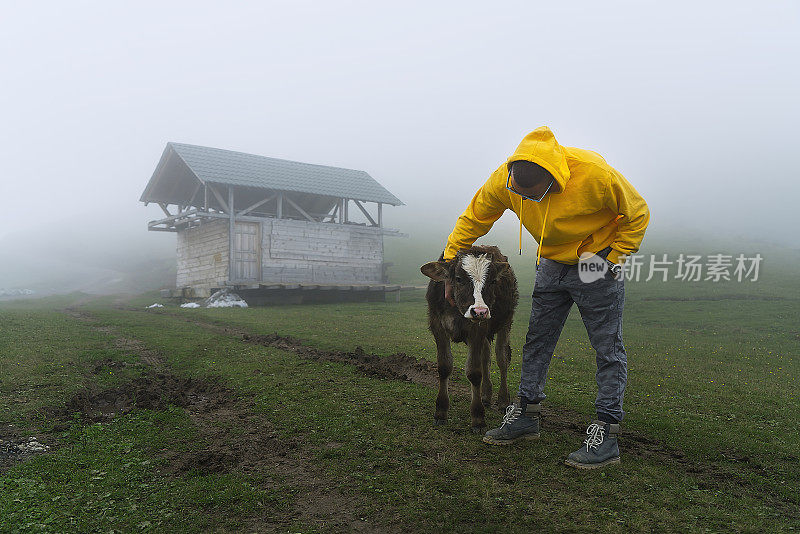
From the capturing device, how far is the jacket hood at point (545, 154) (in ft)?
15.5

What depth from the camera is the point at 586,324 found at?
516 centimetres

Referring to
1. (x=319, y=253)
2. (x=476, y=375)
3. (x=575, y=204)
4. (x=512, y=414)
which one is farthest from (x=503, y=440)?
(x=319, y=253)

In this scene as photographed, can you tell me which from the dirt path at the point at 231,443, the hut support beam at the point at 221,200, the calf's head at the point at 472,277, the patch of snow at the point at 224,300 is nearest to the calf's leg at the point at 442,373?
the calf's head at the point at 472,277

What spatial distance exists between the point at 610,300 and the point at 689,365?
7.98 meters

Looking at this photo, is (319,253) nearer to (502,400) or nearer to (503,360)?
(503,360)

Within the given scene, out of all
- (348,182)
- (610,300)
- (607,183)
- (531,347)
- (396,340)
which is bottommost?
(396,340)

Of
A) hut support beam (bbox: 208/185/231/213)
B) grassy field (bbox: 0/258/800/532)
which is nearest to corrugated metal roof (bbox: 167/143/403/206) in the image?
hut support beam (bbox: 208/185/231/213)

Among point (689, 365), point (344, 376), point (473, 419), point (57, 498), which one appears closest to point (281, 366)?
point (344, 376)

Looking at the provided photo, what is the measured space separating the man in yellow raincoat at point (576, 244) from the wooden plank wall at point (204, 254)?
2460 centimetres

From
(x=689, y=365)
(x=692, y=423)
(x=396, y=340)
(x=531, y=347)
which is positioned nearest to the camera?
(x=531, y=347)

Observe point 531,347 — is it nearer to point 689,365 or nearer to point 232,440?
point 232,440

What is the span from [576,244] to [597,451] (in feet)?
6.17

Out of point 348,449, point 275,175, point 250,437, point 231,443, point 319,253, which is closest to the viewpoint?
point 348,449

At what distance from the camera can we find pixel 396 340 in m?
14.2
